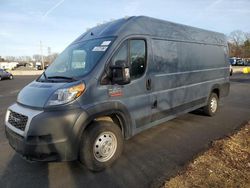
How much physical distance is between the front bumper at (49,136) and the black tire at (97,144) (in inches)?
7.5

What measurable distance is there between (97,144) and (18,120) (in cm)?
128

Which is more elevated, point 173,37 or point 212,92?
point 173,37

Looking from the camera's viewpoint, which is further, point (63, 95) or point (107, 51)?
point (107, 51)

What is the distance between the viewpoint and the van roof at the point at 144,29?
3.99 metres

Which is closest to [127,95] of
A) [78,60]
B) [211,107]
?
[78,60]

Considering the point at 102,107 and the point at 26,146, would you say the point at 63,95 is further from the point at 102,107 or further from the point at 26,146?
the point at 26,146

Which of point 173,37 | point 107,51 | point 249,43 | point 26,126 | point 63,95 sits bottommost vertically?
point 26,126

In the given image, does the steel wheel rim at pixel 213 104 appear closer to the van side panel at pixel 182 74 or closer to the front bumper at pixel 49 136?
the van side panel at pixel 182 74

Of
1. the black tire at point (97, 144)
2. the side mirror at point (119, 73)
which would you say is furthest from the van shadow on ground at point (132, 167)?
the side mirror at point (119, 73)

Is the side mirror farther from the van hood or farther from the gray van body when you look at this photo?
the van hood

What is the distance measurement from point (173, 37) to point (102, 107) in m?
2.64

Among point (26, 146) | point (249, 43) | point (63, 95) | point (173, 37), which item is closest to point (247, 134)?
point (173, 37)

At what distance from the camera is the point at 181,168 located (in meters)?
3.52

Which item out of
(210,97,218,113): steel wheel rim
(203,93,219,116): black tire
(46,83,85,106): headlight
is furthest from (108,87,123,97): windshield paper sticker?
(210,97,218,113): steel wheel rim
